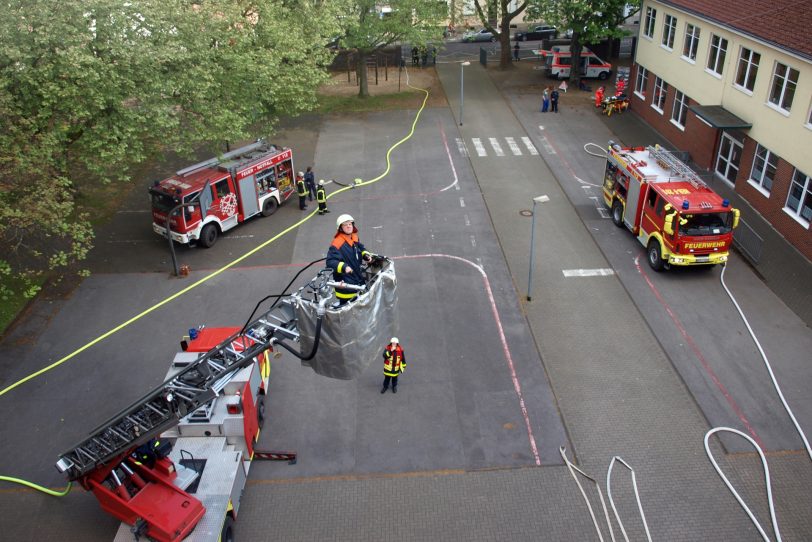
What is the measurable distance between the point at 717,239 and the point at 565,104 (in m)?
18.7

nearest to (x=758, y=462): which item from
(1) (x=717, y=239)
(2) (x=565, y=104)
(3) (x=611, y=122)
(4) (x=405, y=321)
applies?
(1) (x=717, y=239)

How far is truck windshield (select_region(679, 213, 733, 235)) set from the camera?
1928 cm

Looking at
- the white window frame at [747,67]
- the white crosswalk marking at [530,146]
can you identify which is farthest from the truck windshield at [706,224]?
the white crosswalk marking at [530,146]

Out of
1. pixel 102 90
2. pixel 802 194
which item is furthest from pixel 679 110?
pixel 102 90

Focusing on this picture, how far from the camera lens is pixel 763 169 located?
920 inches

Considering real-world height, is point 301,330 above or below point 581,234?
above

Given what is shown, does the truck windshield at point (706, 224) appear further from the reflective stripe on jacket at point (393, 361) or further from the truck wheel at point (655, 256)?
the reflective stripe on jacket at point (393, 361)

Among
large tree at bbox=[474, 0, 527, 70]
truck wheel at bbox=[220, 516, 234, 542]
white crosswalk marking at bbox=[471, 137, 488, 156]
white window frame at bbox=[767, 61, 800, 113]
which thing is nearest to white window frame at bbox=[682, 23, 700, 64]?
white window frame at bbox=[767, 61, 800, 113]

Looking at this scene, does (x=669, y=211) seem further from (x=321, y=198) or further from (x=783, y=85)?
(x=321, y=198)

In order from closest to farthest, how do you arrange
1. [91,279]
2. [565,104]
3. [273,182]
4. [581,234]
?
[91,279] → [581,234] → [273,182] → [565,104]

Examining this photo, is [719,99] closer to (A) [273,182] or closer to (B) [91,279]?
(A) [273,182]

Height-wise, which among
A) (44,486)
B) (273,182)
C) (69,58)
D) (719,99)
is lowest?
(44,486)

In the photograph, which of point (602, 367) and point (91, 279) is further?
point (91, 279)

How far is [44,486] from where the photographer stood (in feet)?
44.2
